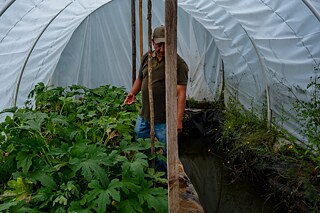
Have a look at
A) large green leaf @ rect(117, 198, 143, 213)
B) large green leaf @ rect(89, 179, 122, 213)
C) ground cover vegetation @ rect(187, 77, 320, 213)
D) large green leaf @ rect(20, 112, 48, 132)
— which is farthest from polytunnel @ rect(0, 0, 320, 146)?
large green leaf @ rect(117, 198, 143, 213)

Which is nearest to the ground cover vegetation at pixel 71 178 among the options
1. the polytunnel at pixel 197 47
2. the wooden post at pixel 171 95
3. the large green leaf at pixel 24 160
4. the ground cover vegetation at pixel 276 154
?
the large green leaf at pixel 24 160

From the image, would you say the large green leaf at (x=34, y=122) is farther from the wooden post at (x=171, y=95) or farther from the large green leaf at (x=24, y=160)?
the wooden post at (x=171, y=95)

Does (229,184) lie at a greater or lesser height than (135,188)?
lesser

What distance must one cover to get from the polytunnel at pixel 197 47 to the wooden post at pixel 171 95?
247cm

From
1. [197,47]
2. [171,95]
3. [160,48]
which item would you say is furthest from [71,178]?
[197,47]

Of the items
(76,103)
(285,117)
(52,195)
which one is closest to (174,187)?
(52,195)

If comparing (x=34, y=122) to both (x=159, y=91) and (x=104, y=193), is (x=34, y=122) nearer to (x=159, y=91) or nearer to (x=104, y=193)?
(x=104, y=193)

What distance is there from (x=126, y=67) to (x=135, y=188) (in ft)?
21.7

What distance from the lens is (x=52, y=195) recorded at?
8.63ft

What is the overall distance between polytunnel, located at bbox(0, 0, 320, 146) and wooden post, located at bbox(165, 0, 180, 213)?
8.09 feet

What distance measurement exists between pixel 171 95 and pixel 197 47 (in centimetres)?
738

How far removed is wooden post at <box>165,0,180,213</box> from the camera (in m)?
2.08

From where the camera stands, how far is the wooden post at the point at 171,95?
82.0 inches

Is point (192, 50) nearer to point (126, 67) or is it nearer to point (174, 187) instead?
point (126, 67)
